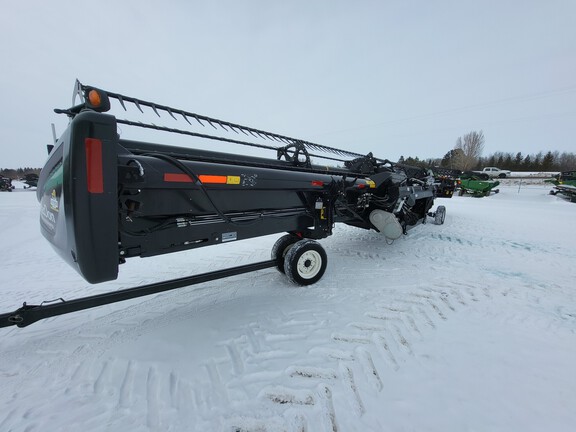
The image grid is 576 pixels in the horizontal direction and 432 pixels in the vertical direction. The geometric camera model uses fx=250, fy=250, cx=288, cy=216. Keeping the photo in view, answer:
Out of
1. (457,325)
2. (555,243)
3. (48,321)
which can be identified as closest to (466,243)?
(555,243)

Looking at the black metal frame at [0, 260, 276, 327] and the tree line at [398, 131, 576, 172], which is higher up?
the tree line at [398, 131, 576, 172]

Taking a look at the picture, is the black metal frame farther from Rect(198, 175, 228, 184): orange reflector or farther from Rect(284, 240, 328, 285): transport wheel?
Rect(198, 175, 228, 184): orange reflector

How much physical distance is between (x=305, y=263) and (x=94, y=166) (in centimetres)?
240

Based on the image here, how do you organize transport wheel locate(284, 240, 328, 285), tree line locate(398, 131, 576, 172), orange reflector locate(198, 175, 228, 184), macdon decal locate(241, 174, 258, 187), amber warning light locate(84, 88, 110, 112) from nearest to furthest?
amber warning light locate(84, 88, 110, 112) → orange reflector locate(198, 175, 228, 184) → macdon decal locate(241, 174, 258, 187) → transport wheel locate(284, 240, 328, 285) → tree line locate(398, 131, 576, 172)

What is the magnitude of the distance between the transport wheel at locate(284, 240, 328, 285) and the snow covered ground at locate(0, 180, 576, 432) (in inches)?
6.1

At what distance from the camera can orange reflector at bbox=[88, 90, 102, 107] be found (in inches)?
67.8

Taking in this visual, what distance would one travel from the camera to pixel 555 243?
519 centimetres

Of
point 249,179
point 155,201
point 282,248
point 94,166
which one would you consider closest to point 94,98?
point 94,166

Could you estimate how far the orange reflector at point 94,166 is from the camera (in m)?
1.62

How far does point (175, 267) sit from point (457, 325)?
3.74 m

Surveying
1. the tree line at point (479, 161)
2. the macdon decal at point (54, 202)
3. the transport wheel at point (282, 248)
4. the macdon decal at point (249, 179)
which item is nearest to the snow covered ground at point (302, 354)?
the transport wheel at point (282, 248)

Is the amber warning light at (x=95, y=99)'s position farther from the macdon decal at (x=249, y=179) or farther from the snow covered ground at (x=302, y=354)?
the snow covered ground at (x=302, y=354)

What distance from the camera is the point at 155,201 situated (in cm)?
210

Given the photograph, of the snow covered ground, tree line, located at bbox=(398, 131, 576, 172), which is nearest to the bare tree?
tree line, located at bbox=(398, 131, 576, 172)
